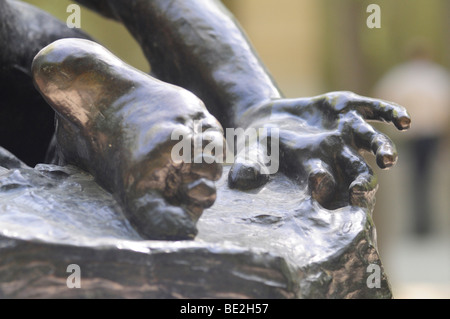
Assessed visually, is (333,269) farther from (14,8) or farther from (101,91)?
(14,8)

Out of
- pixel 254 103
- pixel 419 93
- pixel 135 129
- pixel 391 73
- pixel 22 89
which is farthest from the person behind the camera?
pixel 391 73

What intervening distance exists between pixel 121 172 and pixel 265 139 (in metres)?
0.50

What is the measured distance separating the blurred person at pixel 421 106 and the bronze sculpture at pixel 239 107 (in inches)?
208

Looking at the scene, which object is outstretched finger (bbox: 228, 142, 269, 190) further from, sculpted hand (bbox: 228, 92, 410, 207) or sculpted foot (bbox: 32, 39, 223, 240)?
sculpted foot (bbox: 32, 39, 223, 240)

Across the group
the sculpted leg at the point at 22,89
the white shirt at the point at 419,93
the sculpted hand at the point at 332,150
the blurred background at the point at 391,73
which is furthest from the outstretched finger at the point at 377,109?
the white shirt at the point at 419,93

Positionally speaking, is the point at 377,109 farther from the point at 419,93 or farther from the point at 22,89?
the point at 419,93

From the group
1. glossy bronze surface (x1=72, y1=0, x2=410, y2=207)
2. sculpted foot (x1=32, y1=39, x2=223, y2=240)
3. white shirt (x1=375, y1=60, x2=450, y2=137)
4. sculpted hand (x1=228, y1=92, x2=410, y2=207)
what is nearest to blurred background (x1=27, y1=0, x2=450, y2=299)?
white shirt (x1=375, y1=60, x2=450, y2=137)

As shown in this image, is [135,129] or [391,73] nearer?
[135,129]

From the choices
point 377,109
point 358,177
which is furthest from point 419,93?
point 358,177

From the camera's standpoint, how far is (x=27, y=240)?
149cm

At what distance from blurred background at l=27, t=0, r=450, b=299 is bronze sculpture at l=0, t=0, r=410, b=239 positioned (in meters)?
2.47

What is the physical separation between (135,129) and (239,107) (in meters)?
0.72

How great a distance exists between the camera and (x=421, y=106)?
7.70 m

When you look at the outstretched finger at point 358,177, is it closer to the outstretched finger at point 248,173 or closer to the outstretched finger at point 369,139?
the outstretched finger at point 369,139
